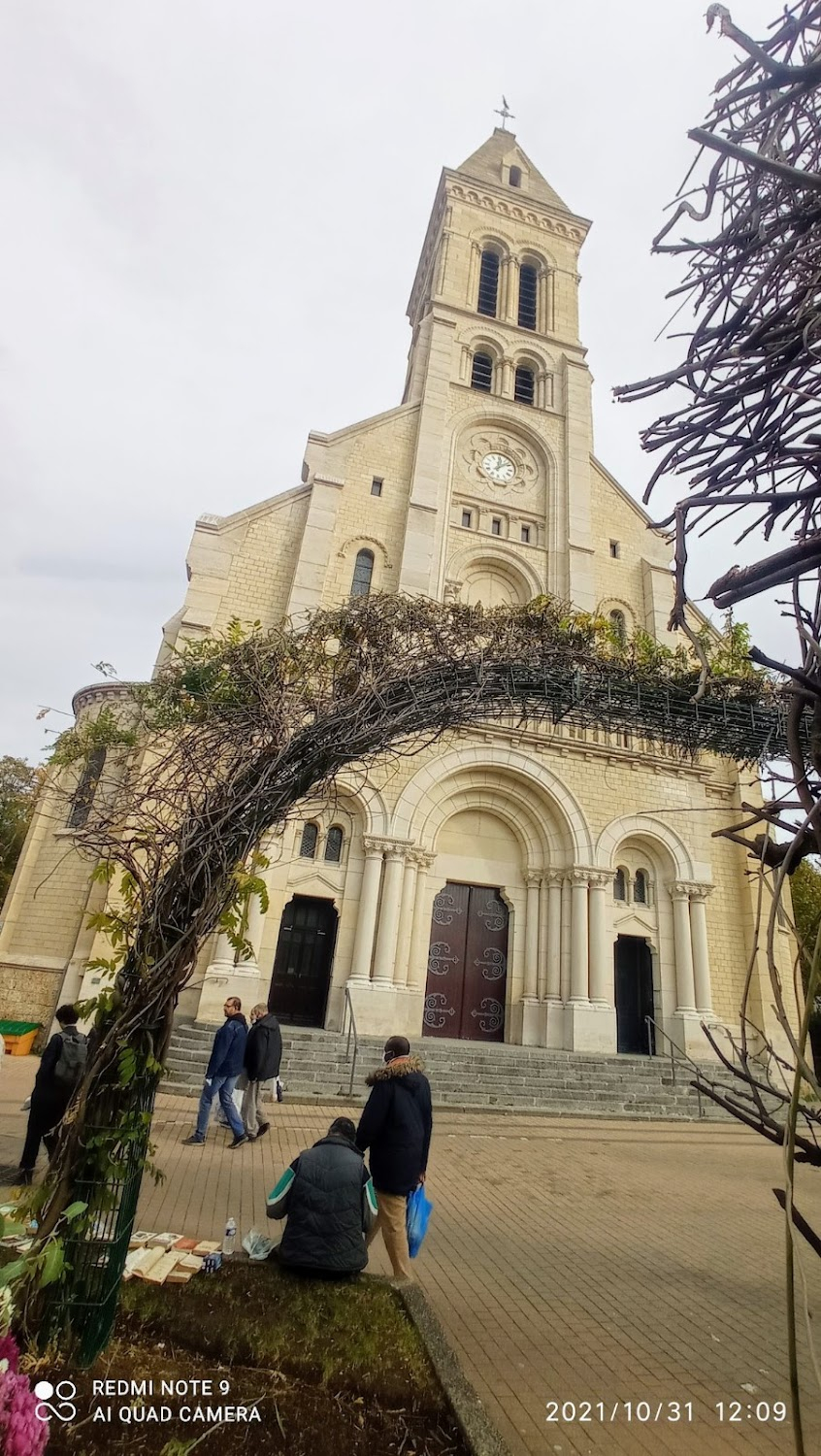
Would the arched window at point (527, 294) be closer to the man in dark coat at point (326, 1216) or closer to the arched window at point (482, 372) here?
the arched window at point (482, 372)

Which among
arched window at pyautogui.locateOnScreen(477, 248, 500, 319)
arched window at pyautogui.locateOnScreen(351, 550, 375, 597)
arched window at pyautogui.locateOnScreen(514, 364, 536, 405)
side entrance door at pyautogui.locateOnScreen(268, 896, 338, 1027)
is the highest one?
arched window at pyautogui.locateOnScreen(477, 248, 500, 319)

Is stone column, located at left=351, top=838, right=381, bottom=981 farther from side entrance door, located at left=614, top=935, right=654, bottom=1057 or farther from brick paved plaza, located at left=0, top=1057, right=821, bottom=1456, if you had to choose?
side entrance door, located at left=614, top=935, right=654, bottom=1057

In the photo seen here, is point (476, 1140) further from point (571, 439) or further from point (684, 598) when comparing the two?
point (571, 439)

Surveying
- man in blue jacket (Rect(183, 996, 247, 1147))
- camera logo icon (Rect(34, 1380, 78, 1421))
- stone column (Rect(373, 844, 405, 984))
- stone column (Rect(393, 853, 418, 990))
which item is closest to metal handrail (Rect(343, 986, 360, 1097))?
stone column (Rect(373, 844, 405, 984))

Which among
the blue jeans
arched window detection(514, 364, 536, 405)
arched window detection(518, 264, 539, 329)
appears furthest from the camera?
arched window detection(518, 264, 539, 329)

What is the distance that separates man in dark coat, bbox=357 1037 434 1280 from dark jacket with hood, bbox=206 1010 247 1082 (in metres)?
3.57

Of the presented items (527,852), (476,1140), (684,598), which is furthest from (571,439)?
(684,598)

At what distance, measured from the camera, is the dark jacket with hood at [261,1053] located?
8211 millimetres

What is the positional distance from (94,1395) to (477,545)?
17.3 metres

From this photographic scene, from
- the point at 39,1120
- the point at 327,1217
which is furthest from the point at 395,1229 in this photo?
the point at 39,1120

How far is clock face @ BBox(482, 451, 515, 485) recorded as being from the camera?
64.6ft

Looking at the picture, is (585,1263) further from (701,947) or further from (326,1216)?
(701,947)

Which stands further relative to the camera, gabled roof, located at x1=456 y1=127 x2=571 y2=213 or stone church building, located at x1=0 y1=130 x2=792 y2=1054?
gabled roof, located at x1=456 y1=127 x2=571 y2=213

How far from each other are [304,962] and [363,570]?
8831mm
